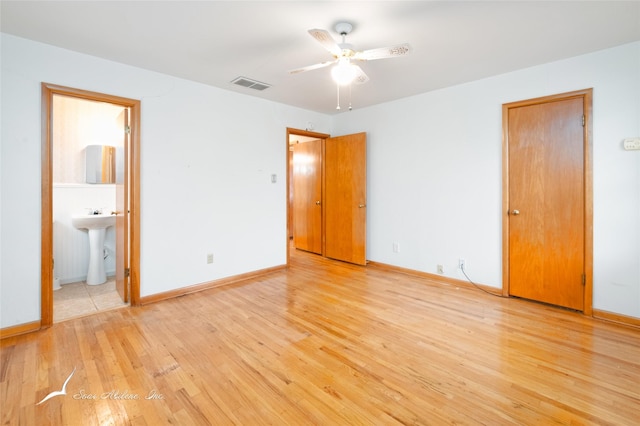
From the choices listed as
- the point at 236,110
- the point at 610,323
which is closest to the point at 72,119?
the point at 236,110

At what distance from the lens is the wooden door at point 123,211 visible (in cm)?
317

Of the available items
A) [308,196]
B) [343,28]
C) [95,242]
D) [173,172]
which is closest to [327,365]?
[343,28]

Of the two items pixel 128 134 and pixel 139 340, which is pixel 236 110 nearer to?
pixel 128 134

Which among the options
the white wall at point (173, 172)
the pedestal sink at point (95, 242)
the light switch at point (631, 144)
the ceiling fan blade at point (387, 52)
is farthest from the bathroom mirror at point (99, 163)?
the light switch at point (631, 144)

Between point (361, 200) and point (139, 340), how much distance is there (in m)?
3.32

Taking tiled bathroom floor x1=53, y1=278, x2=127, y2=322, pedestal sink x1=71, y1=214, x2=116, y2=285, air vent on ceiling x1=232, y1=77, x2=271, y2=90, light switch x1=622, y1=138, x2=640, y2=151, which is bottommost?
tiled bathroom floor x1=53, y1=278, x2=127, y2=322

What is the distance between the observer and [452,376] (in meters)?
1.93

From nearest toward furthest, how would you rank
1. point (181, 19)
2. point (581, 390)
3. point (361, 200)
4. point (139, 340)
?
point (581, 390), point (181, 19), point (139, 340), point (361, 200)

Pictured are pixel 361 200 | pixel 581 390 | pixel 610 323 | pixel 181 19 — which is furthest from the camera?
pixel 361 200

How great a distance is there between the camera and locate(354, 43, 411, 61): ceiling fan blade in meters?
2.07

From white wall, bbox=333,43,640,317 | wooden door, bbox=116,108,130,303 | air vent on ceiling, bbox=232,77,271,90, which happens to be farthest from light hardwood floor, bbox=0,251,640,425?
air vent on ceiling, bbox=232,77,271,90

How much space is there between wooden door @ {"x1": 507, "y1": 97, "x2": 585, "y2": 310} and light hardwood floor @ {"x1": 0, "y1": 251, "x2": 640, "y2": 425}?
29 cm

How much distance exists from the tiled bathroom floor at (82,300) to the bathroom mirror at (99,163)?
1.40 m

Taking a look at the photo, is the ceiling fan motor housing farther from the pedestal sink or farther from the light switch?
the pedestal sink
